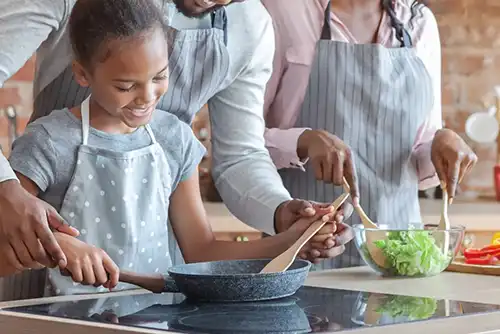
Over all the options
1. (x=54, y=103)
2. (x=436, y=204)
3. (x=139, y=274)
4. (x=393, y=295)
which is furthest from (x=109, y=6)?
(x=436, y=204)

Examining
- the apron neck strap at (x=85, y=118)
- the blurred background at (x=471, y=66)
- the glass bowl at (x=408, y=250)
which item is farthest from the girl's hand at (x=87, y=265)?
the blurred background at (x=471, y=66)

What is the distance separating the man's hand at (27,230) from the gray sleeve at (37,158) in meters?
0.15

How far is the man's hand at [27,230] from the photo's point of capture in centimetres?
126

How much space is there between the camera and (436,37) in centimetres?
223

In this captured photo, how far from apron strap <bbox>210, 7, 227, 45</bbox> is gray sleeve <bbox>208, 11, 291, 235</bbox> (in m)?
0.07

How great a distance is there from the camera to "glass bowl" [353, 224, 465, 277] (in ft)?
5.25

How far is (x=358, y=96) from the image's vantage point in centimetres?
212

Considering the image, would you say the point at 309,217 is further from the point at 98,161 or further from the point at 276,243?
the point at 98,161

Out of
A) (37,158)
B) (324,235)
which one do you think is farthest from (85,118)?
(324,235)

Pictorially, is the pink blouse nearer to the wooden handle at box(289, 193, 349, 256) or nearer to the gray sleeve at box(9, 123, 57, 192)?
the wooden handle at box(289, 193, 349, 256)

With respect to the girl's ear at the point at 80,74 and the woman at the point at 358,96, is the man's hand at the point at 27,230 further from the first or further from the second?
the woman at the point at 358,96

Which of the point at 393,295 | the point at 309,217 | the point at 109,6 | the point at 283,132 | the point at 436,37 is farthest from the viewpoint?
the point at 436,37

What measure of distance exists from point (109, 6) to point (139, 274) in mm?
398

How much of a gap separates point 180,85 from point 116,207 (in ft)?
0.85
